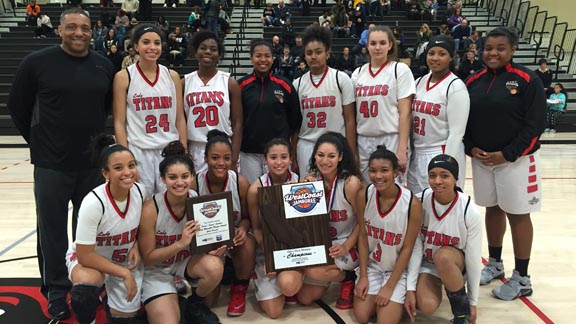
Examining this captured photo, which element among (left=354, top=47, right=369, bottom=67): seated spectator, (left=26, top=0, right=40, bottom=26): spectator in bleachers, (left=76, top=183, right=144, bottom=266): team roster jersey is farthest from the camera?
(left=26, top=0, right=40, bottom=26): spectator in bleachers

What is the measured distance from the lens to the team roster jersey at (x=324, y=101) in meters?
3.86

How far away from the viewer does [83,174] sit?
3303mm

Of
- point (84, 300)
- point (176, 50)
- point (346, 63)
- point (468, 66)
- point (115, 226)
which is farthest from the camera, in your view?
point (176, 50)

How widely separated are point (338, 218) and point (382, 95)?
36.8 inches

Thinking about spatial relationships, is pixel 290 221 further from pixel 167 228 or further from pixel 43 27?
pixel 43 27

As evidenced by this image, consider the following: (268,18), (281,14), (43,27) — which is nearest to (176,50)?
(268,18)

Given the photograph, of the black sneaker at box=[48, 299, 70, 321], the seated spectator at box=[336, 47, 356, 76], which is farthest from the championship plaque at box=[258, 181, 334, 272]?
the seated spectator at box=[336, 47, 356, 76]

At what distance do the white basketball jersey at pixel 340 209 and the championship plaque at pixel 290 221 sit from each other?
12 cm

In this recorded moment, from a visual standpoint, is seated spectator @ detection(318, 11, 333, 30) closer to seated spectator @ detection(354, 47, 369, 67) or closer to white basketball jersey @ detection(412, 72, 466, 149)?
seated spectator @ detection(354, 47, 369, 67)

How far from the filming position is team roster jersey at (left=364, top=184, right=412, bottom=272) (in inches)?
124

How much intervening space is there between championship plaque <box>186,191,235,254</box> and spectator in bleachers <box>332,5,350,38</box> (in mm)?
12404

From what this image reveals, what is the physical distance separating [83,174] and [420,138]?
2.20 meters

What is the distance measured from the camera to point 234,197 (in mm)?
3465

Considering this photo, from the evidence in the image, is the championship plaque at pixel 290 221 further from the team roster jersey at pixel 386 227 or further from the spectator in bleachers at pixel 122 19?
the spectator in bleachers at pixel 122 19
